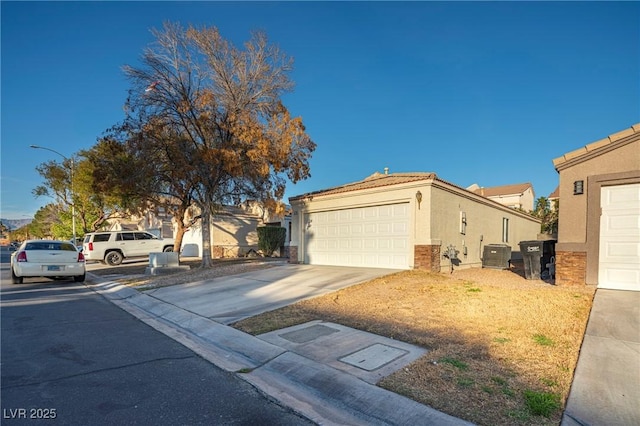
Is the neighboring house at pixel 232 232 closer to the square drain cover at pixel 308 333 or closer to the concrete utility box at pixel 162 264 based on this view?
the concrete utility box at pixel 162 264

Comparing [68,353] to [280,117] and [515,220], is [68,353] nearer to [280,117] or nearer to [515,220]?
[280,117]

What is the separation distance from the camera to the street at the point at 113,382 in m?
3.35

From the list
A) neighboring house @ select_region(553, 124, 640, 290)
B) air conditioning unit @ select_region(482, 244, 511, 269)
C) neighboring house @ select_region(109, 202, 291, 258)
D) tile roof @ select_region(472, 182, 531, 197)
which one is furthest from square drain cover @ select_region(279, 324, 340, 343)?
tile roof @ select_region(472, 182, 531, 197)

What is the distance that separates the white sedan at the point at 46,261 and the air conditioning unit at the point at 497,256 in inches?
608

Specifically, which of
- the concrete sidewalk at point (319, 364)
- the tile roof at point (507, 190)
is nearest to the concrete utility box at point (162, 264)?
the concrete sidewalk at point (319, 364)

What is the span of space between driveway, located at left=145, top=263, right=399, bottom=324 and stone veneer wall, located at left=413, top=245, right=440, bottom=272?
895mm

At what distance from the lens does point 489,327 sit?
5.81 m

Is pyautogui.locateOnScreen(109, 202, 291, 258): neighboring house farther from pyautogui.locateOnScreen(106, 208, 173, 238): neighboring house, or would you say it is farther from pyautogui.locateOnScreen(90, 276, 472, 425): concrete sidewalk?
pyautogui.locateOnScreen(90, 276, 472, 425): concrete sidewalk

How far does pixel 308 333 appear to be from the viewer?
227 inches

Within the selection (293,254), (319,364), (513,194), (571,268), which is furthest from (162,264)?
(513,194)

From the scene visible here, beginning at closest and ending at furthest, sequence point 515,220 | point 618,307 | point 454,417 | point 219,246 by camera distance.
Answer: point 454,417 → point 618,307 → point 515,220 → point 219,246

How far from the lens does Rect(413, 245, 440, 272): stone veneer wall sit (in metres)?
12.0

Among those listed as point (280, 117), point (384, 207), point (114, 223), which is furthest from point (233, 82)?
point (114, 223)

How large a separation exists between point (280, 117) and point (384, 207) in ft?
18.1
